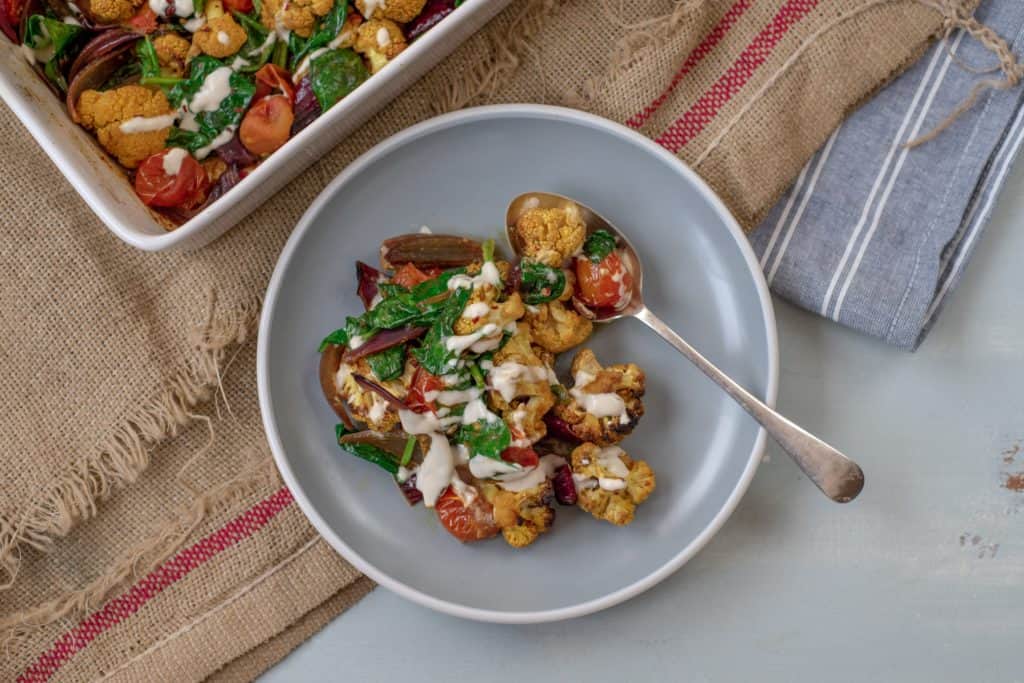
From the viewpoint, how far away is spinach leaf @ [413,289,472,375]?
5.22 feet

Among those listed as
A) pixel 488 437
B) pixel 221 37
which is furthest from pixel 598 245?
pixel 221 37

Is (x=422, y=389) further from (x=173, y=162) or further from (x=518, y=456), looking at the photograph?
(x=173, y=162)

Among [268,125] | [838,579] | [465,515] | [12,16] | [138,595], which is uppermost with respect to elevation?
[12,16]

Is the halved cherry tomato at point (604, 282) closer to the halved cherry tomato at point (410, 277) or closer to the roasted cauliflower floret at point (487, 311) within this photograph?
the roasted cauliflower floret at point (487, 311)

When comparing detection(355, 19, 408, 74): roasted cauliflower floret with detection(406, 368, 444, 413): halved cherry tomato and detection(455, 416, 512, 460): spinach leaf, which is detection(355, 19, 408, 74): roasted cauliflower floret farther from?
detection(455, 416, 512, 460): spinach leaf

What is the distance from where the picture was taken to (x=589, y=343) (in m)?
1.78

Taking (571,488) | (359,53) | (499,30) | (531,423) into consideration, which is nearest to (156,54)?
(359,53)

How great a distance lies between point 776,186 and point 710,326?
0.31 m

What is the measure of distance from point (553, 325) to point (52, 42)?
102 cm

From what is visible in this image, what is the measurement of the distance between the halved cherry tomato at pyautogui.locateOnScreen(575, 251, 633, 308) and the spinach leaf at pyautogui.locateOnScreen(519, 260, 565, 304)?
67 mm

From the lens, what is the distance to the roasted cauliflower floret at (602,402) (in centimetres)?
166

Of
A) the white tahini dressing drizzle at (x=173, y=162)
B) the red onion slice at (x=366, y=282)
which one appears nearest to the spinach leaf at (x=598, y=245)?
the red onion slice at (x=366, y=282)

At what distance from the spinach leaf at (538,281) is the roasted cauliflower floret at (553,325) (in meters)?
0.03

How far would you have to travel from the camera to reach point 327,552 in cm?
183
